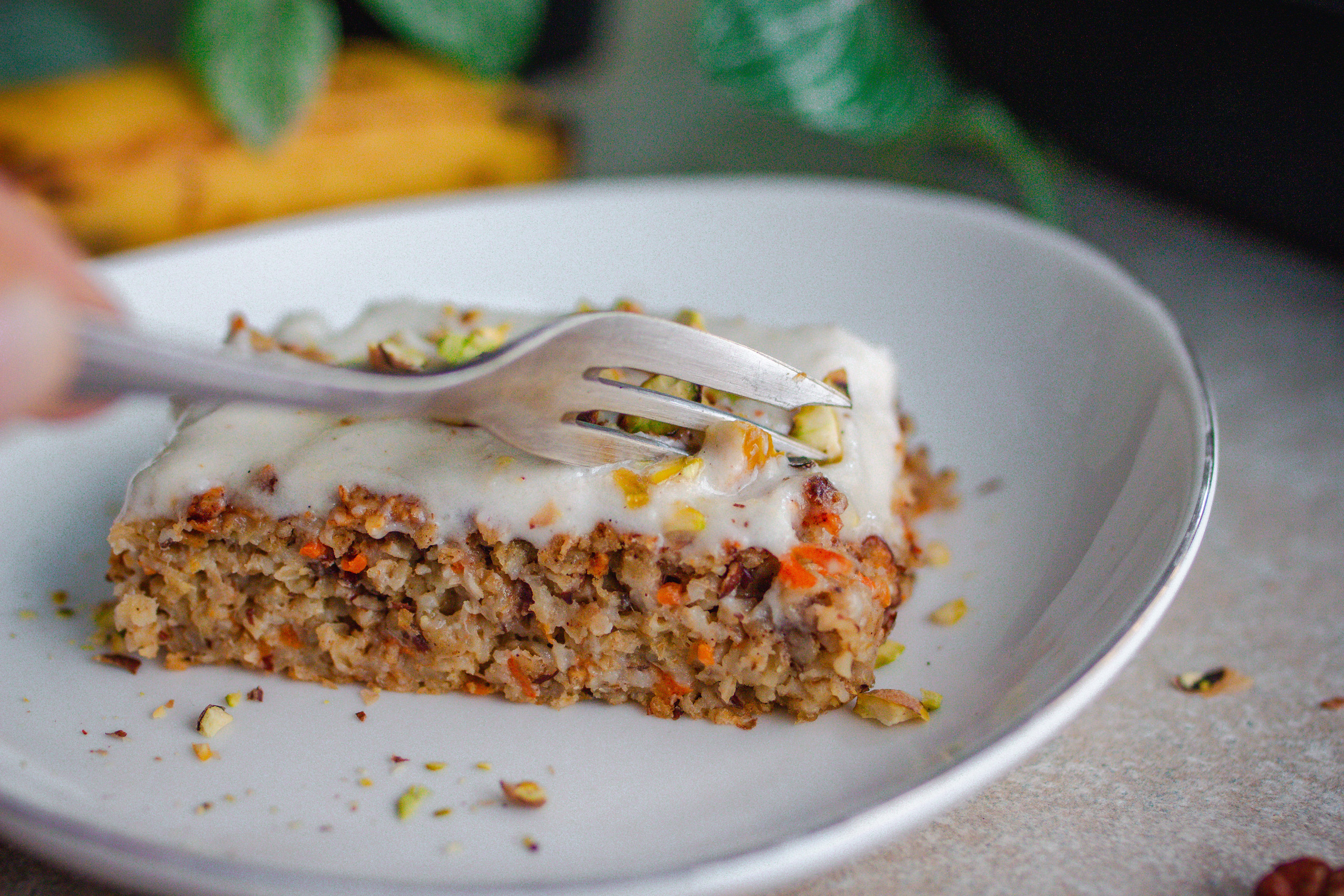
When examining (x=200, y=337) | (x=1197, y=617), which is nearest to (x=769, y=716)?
(x=1197, y=617)

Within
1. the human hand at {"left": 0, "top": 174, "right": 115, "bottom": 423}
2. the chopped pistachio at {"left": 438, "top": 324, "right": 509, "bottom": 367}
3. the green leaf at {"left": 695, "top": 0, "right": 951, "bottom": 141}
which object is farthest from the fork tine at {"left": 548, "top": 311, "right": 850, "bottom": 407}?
the green leaf at {"left": 695, "top": 0, "right": 951, "bottom": 141}

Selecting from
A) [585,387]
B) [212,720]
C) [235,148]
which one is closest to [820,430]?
[585,387]

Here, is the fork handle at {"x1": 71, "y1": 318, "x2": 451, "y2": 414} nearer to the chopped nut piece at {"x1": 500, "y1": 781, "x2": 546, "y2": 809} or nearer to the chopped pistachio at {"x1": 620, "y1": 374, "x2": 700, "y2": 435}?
the chopped pistachio at {"x1": 620, "y1": 374, "x2": 700, "y2": 435}

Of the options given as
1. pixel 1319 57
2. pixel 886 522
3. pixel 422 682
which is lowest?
pixel 422 682

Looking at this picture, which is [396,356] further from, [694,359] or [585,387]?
[694,359]

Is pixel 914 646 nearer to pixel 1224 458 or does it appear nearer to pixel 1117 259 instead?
pixel 1224 458

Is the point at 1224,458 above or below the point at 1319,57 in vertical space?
below
